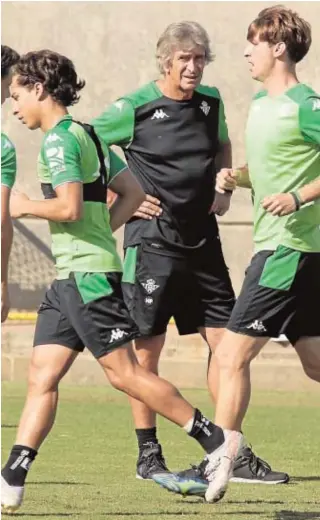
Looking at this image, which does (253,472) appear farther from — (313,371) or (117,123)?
(117,123)

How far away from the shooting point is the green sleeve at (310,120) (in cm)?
752

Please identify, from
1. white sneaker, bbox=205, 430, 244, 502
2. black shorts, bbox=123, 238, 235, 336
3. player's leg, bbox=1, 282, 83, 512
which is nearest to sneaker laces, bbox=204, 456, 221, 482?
white sneaker, bbox=205, 430, 244, 502

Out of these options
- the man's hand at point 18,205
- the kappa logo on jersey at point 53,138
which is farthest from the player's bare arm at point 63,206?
the kappa logo on jersey at point 53,138

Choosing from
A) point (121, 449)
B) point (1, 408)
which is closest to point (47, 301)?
point (121, 449)

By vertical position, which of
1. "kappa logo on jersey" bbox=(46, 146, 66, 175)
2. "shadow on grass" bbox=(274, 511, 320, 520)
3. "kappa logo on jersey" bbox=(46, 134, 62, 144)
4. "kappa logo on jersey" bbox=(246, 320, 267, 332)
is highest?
"kappa logo on jersey" bbox=(46, 134, 62, 144)

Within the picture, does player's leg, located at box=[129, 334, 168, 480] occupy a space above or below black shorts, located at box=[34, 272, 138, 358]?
below

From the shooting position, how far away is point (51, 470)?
9.09 metres

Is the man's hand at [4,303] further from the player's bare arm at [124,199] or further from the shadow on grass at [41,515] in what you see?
the shadow on grass at [41,515]

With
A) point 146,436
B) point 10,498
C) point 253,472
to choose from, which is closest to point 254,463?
point 253,472

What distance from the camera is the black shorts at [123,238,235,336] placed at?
8992 mm

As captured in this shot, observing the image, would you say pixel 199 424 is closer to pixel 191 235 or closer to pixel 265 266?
pixel 265 266

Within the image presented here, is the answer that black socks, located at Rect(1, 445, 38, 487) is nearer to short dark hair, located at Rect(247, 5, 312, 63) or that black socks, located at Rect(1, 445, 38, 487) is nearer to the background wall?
short dark hair, located at Rect(247, 5, 312, 63)

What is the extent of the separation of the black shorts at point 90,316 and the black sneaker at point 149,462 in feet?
5.60

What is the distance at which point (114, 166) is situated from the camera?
294 inches
